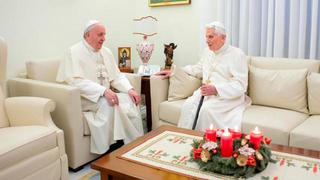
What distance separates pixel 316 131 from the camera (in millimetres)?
2207

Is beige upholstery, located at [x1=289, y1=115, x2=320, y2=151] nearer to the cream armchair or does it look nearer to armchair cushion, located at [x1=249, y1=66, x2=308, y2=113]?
armchair cushion, located at [x1=249, y1=66, x2=308, y2=113]

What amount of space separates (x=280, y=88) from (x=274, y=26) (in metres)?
0.71

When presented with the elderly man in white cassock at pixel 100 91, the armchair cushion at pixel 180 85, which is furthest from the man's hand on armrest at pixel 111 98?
the armchair cushion at pixel 180 85

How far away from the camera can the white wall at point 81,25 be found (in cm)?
299

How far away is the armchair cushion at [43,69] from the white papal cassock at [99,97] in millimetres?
148

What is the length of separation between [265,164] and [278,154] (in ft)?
0.69

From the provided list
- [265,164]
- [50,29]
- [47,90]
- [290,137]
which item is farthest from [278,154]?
[50,29]

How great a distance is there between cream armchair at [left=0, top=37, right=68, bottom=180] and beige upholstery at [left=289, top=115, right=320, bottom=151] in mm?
1584

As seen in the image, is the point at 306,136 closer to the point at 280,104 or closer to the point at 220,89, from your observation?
the point at 280,104

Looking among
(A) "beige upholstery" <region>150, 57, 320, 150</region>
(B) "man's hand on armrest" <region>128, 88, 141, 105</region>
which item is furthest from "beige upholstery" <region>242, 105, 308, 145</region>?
(B) "man's hand on armrest" <region>128, 88, 141, 105</region>

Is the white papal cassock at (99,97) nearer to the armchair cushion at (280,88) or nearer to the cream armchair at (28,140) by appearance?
the cream armchair at (28,140)

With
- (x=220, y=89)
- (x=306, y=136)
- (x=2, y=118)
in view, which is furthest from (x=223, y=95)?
(x=2, y=118)

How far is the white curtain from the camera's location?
2939 millimetres

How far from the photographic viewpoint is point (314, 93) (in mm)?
2594
